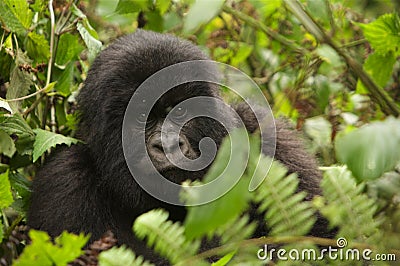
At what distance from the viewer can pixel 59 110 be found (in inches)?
129

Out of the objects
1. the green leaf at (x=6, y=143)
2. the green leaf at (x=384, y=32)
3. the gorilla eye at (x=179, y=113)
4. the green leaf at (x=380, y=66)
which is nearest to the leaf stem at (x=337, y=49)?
the green leaf at (x=384, y=32)

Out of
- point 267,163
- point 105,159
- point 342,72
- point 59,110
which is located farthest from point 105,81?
point 342,72

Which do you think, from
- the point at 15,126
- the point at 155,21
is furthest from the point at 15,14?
the point at 155,21

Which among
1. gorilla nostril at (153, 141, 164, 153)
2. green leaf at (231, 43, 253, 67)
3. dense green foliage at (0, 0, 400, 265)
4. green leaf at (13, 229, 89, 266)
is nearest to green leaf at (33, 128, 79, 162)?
dense green foliage at (0, 0, 400, 265)

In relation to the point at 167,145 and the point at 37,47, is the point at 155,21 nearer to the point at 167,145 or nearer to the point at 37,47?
the point at 37,47

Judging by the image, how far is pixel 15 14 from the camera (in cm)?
279

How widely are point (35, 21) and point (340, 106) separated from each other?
1.84m

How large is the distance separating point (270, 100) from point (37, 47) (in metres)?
1.55

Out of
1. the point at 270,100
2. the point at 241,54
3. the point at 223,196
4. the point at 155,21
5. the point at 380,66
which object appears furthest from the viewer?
the point at 241,54

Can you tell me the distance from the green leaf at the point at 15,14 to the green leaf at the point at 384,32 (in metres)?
1.45

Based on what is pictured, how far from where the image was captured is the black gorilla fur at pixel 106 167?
2.73 meters

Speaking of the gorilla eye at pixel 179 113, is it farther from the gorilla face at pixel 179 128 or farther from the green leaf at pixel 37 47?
the green leaf at pixel 37 47

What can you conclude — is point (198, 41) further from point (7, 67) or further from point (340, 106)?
point (7, 67)

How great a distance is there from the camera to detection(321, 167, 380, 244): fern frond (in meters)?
1.44
